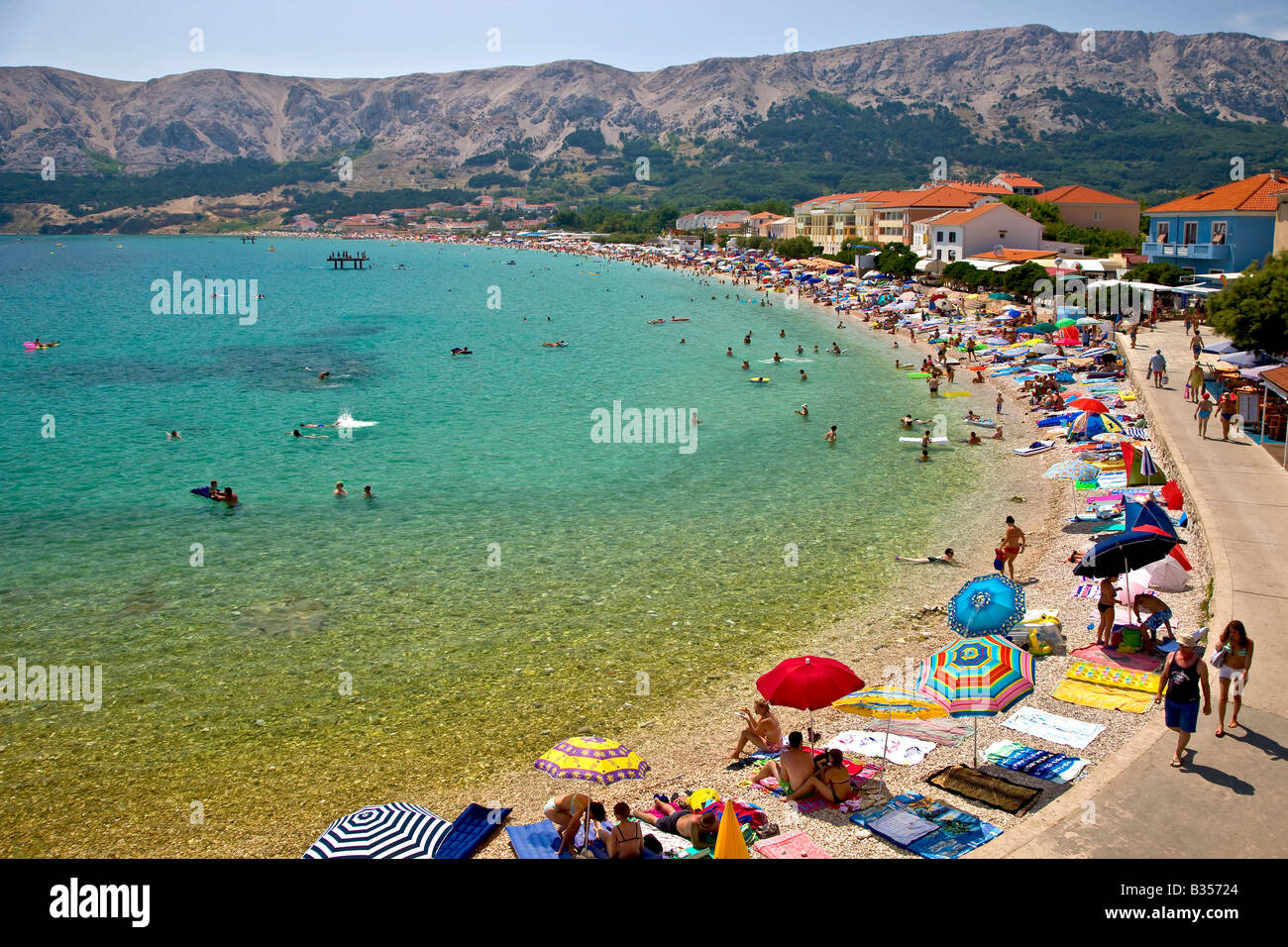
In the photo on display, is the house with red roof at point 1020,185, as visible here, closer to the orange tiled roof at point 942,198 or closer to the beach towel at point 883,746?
the orange tiled roof at point 942,198

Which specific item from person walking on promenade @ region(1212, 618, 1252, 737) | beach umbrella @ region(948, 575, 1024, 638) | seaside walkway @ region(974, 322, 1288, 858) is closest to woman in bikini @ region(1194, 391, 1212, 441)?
seaside walkway @ region(974, 322, 1288, 858)

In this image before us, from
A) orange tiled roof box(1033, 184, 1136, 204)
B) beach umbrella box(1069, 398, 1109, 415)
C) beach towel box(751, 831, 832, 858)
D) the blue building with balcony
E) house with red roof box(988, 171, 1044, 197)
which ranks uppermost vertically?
house with red roof box(988, 171, 1044, 197)

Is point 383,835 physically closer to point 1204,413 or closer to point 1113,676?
point 1113,676

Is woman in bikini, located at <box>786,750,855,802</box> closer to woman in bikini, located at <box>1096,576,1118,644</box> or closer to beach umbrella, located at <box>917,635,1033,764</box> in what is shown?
beach umbrella, located at <box>917,635,1033,764</box>

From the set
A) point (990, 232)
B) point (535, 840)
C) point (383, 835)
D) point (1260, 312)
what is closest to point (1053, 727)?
point (535, 840)

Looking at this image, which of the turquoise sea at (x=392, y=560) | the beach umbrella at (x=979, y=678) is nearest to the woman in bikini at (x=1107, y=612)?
the beach umbrella at (x=979, y=678)

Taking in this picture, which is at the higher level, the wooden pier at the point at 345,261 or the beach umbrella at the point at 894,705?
the wooden pier at the point at 345,261
